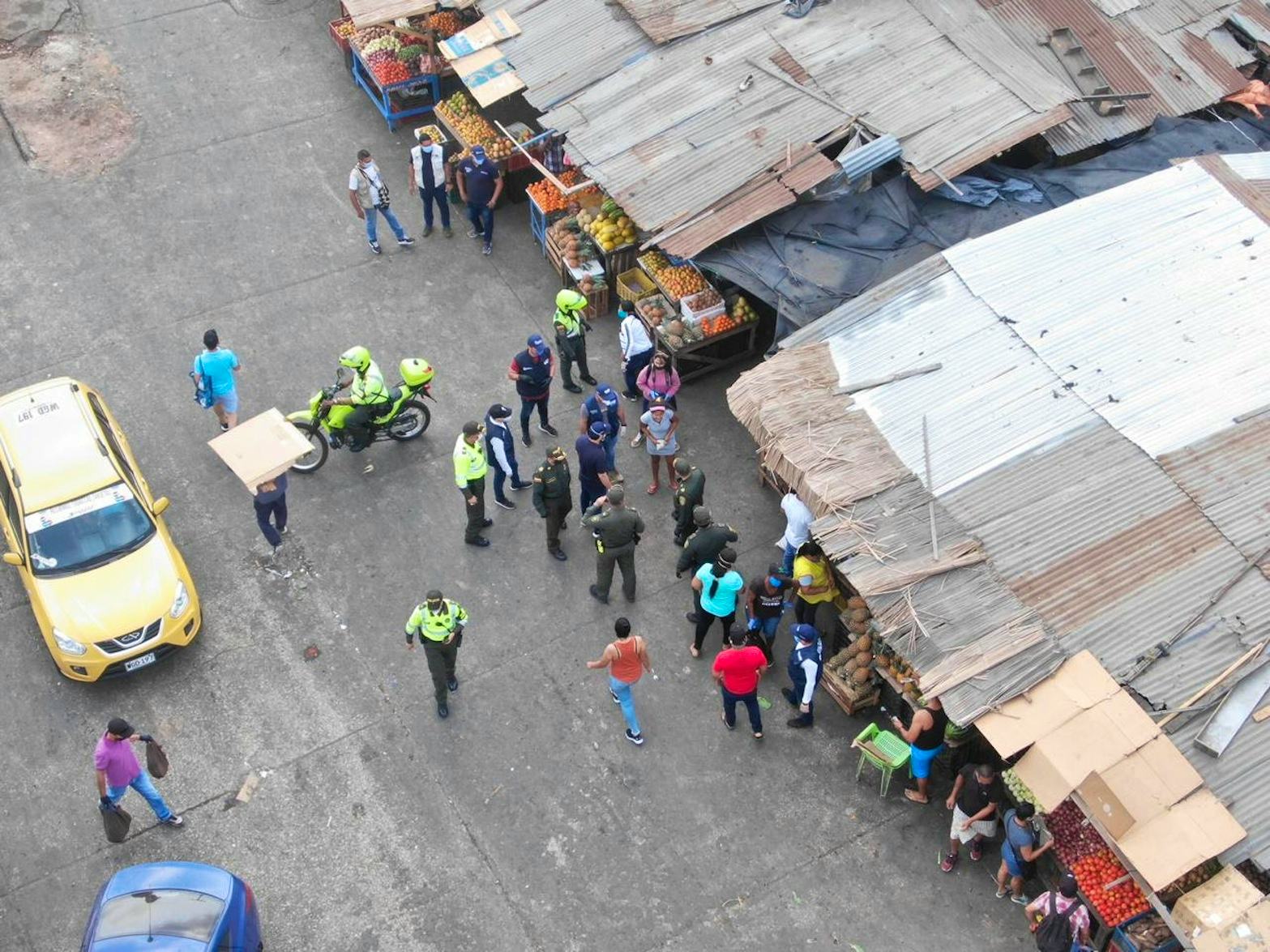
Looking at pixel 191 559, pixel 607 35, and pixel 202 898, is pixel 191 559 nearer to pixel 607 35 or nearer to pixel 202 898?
pixel 202 898

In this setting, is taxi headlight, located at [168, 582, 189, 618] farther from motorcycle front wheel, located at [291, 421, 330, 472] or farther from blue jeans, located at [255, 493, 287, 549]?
motorcycle front wheel, located at [291, 421, 330, 472]

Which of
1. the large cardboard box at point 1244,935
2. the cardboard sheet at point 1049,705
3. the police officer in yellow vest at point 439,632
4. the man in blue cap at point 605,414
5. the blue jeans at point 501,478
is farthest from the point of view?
the blue jeans at point 501,478

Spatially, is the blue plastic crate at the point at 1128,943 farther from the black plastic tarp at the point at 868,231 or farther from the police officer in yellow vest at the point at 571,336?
the police officer in yellow vest at the point at 571,336

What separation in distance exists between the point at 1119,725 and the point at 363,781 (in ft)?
23.3

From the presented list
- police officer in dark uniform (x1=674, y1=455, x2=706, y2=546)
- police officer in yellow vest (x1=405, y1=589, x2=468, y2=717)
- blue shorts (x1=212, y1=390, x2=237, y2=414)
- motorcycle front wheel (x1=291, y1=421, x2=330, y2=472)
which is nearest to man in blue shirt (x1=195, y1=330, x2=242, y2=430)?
blue shorts (x1=212, y1=390, x2=237, y2=414)

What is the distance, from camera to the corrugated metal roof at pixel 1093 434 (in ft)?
35.8

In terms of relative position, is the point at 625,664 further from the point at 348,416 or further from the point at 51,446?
the point at 51,446

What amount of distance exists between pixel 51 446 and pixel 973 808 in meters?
10.3

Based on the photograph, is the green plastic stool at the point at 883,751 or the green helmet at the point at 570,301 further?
the green helmet at the point at 570,301

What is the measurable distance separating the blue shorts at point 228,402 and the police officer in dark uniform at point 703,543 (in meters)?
6.02

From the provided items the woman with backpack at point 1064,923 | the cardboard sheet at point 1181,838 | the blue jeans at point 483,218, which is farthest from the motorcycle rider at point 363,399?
the cardboard sheet at point 1181,838

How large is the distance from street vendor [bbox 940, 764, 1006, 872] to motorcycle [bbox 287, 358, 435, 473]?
7.51 metres

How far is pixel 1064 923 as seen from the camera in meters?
10.4

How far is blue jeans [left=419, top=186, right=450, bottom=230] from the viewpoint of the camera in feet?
57.9
